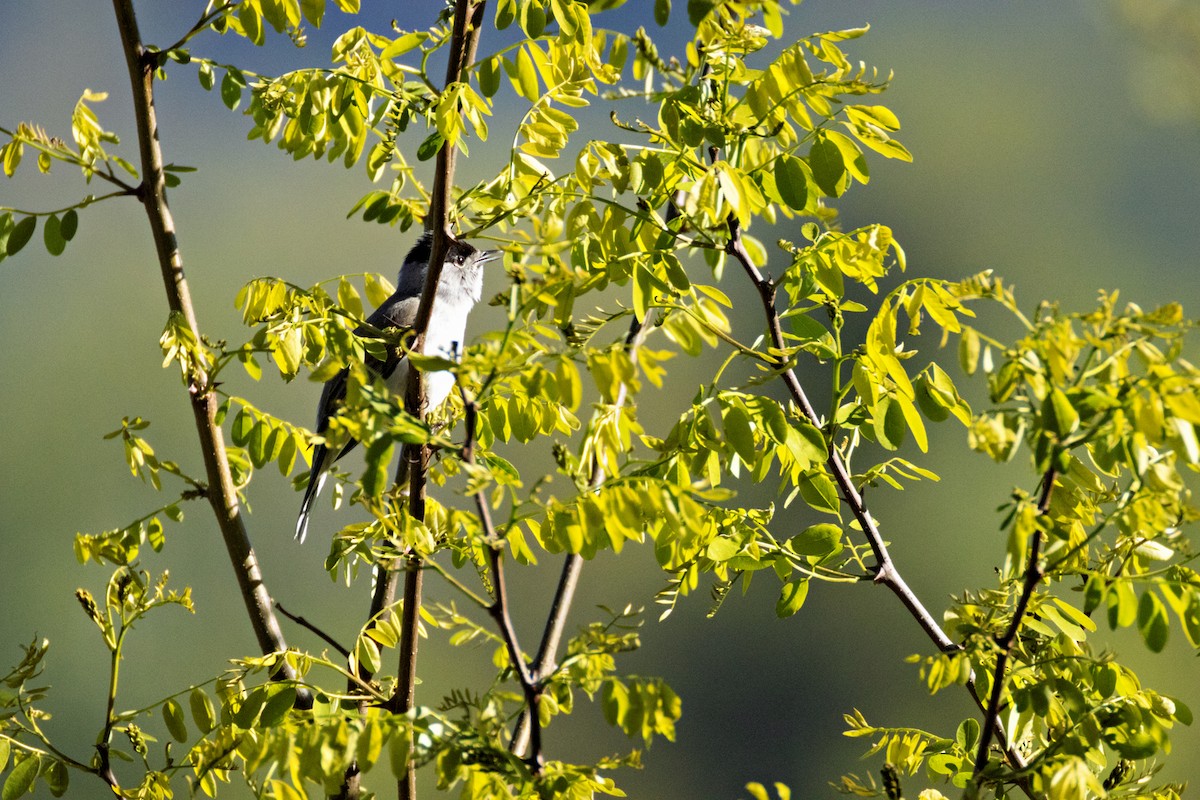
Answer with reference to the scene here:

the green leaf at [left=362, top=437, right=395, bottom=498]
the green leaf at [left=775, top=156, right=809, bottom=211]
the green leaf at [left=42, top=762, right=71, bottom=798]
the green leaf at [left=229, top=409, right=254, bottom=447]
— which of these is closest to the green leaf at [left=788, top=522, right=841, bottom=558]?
the green leaf at [left=775, top=156, right=809, bottom=211]

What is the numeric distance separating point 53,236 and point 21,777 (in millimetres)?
830

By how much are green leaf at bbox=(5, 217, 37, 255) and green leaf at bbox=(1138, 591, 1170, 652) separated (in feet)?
5.44

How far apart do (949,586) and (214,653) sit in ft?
31.2

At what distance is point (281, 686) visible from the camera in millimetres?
1480

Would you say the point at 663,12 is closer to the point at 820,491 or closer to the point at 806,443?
the point at 806,443

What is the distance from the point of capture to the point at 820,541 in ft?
5.39

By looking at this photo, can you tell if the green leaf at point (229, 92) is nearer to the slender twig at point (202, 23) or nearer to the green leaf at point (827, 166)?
the slender twig at point (202, 23)

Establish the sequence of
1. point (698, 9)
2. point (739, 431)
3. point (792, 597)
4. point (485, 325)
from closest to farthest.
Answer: point (698, 9)
point (739, 431)
point (792, 597)
point (485, 325)

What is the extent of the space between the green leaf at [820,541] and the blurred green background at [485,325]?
3.44m

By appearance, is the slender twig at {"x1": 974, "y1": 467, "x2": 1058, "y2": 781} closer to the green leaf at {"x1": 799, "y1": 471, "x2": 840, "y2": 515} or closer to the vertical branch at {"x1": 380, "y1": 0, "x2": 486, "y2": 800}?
the green leaf at {"x1": 799, "y1": 471, "x2": 840, "y2": 515}

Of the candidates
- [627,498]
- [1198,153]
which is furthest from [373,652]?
[1198,153]

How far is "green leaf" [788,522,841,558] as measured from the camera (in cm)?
163


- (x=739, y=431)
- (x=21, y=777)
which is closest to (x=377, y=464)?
(x=739, y=431)

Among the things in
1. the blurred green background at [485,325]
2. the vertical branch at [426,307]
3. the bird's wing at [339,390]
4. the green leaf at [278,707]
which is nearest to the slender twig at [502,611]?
the vertical branch at [426,307]
